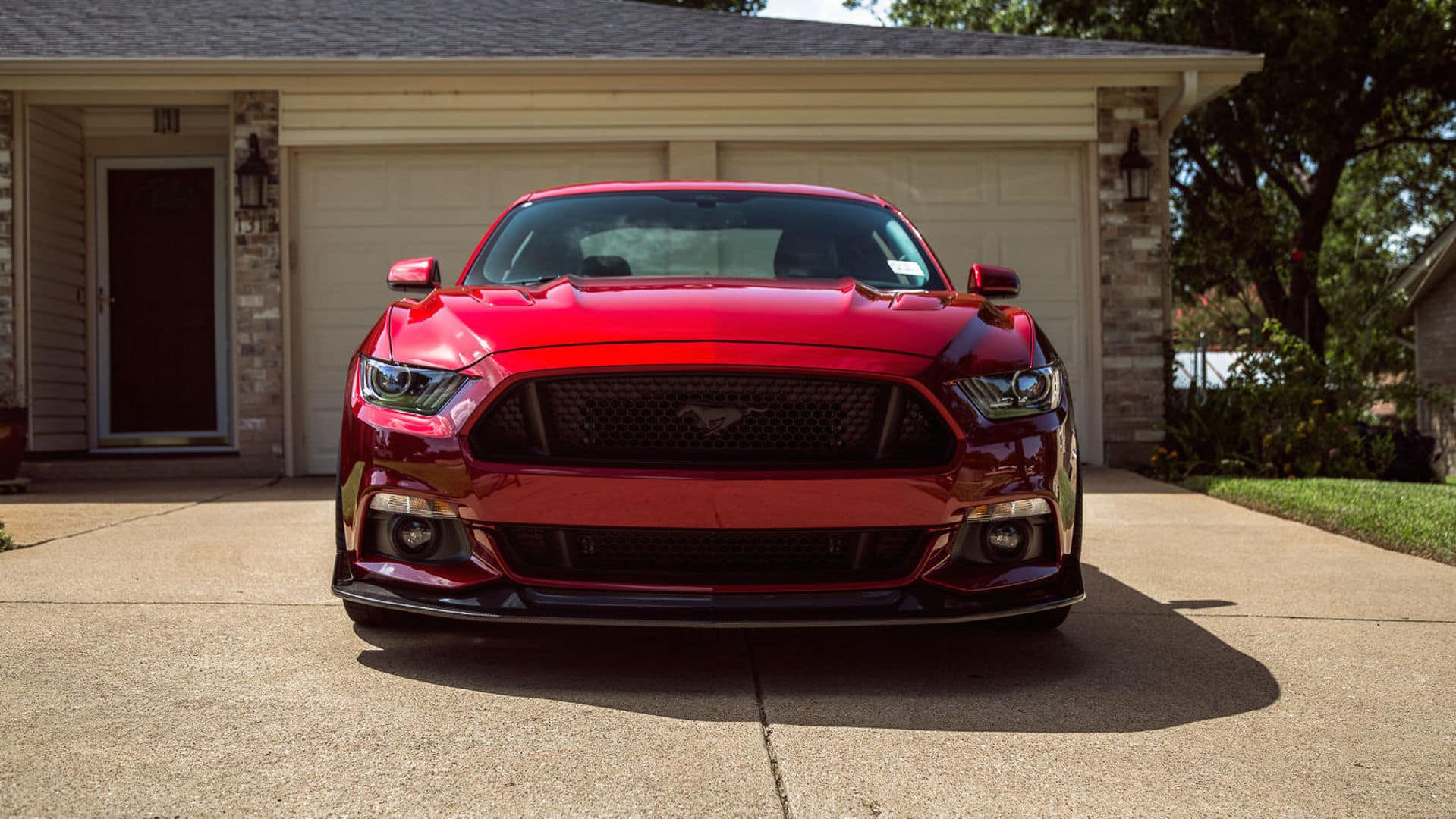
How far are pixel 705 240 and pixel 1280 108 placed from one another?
15.4 m

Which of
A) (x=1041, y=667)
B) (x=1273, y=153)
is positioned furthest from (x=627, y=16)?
(x=1273, y=153)

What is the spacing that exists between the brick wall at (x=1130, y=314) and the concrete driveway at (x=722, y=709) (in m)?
5.15

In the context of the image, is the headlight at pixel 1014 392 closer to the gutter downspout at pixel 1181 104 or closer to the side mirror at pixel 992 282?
the side mirror at pixel 992 282

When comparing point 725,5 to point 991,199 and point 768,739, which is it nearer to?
point 991,199

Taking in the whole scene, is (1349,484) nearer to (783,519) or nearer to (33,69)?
(783,519)

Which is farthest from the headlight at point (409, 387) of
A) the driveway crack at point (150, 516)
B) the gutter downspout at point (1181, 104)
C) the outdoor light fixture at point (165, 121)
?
the outdoor light fixture at point (165, 121)

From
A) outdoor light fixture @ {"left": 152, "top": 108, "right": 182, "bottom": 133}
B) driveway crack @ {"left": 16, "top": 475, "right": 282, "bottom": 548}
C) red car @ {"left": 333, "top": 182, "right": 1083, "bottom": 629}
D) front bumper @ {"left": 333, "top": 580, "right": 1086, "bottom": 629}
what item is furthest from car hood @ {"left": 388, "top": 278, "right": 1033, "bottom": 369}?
outdoor light fixture @ {"left": 152, "top": 108, "right": 182, "bottom": 133}

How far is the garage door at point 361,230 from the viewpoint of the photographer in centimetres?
951

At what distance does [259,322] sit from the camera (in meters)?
9.44

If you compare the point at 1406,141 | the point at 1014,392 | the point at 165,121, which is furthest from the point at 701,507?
the point at 1406,141

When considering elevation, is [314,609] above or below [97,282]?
below

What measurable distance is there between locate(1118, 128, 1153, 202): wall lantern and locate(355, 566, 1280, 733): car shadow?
638cm

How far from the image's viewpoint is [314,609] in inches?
155

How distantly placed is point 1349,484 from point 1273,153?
1235cm
